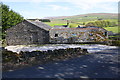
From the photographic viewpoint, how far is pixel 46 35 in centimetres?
3447

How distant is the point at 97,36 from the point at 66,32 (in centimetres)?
731

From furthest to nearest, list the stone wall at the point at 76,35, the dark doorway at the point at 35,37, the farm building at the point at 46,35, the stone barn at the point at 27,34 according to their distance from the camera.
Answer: the dark doorway at the point at 35,37 → the stone barn at the point at 27,34 → the farm building at the point at 46,35 → the stone wall at the point at 76,35

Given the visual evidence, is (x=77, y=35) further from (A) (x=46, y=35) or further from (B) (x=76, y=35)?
(A) (x=46, y=35)

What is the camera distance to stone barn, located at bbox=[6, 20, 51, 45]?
34.6m

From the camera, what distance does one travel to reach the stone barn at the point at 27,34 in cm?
3462

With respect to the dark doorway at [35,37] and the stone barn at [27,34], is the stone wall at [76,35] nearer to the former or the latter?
the stone barn at [27,34]

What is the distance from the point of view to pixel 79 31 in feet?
117

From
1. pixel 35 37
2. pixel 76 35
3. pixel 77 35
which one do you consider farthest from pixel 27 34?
pixel 77 35

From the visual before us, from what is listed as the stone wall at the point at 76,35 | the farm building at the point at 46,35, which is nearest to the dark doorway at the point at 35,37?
the farm building at the point at 46,35

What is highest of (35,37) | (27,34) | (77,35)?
(27,34)

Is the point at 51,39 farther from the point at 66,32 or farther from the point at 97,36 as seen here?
the point at 97,36

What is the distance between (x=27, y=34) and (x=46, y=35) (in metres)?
4.78

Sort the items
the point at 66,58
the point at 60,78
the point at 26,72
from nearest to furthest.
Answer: the point at 60,78
the point at 26,72
the point at 66,58

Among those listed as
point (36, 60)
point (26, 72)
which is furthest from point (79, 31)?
point (26, 72)
